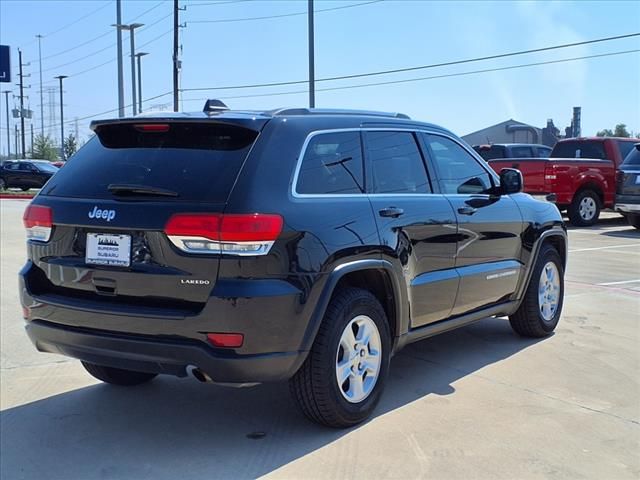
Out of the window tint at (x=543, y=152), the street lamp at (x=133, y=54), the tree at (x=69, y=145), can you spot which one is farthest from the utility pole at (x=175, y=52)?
the tree at (x=69, y=145)

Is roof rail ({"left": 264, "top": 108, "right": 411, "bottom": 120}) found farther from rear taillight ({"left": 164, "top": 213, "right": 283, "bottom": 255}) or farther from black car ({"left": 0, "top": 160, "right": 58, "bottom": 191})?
black car ({"left": 0, "top": 160, "right": 58, "bottom": 191})

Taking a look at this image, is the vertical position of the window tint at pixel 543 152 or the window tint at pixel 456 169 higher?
the window tint at pixel 543 152

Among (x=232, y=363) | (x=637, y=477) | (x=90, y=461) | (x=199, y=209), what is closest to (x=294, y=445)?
(x=232, y=363)

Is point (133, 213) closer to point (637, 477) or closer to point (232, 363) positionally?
point (232, 363)

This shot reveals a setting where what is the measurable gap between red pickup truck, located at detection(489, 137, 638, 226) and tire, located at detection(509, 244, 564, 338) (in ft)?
29.6

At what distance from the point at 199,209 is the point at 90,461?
1.51 m

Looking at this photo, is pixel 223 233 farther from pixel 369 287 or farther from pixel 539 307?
pixel 539 307

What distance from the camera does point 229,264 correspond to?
343 centimetres

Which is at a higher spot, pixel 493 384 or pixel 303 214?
pixel 303 214

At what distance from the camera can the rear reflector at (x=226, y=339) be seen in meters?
3.45

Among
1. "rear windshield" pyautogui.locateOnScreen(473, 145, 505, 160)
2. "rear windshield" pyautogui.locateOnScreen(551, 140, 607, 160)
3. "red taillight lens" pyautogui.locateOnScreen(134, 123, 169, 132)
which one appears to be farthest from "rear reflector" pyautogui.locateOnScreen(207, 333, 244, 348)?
"rear windshield" pyautogui.locateOnScreen(473, 145, 505, 160)

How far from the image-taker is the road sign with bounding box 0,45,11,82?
28.6 meters

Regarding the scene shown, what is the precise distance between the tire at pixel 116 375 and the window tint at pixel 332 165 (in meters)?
1.87

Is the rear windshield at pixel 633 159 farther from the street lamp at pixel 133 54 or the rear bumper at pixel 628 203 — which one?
the street lamp at pixel 133 54
